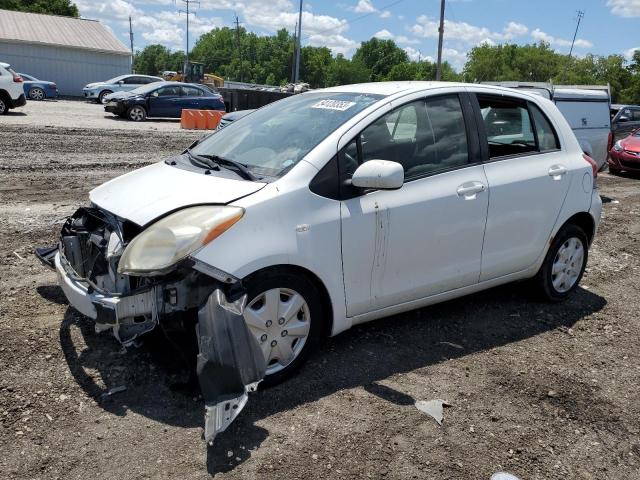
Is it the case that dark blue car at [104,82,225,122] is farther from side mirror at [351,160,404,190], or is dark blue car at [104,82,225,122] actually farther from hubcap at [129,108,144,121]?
side mirror at [351,160,404,190]

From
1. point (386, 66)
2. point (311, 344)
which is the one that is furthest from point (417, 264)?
point (386, 66)

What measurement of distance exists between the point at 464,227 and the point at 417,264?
480 millimetres

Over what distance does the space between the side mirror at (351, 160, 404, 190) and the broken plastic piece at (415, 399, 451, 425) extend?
1313mm

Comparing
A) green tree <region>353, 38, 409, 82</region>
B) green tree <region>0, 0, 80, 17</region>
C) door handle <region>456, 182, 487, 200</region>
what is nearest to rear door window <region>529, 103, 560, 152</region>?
door handle <region>456, 182, 487, 200</region>

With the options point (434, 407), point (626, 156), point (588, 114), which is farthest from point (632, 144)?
point (434, 407)

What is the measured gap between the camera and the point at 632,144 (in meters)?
15.7

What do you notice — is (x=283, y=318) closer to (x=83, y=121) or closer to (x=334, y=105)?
(x=334, y=105)

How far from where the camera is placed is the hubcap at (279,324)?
3568 millimetres

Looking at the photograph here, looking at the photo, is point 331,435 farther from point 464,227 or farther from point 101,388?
point 464,227

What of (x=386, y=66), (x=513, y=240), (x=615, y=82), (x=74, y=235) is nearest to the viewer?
(x=74, y=235)

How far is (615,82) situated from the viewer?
85.4 m

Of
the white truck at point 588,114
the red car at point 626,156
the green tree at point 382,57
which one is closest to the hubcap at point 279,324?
the white truck at point 588,114

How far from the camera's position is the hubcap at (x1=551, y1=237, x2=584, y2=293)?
17.5 feet

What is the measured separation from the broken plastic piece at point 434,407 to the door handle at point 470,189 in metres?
1.46
